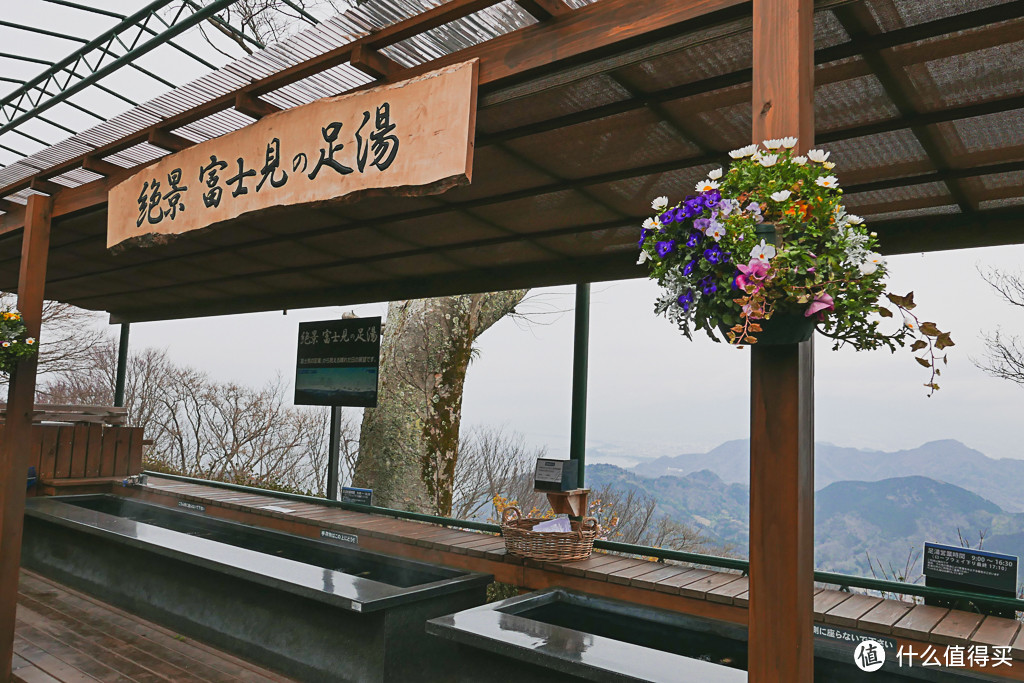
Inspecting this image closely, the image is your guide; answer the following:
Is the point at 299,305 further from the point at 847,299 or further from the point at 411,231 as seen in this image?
the point at 847,299

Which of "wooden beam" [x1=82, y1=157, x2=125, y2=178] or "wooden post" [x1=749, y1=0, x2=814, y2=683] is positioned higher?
"wooden beam" [x1=82, y1=157, x2=125, y2=178]

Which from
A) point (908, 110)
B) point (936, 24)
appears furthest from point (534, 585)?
point (936, 24)

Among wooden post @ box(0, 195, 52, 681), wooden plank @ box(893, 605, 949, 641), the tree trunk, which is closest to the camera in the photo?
wooden plank @ box(893, 605, 949, 641)

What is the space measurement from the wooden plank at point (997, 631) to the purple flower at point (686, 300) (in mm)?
2490

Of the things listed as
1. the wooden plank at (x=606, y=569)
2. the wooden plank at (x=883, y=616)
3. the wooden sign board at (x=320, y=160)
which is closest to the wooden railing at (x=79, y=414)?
the wooden sign board at (x=320, y=160)

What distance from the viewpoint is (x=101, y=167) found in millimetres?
3932

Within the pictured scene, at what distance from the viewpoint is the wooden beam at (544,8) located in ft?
7.18

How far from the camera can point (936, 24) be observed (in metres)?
2.18

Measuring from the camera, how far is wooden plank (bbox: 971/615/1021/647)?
9.69ft

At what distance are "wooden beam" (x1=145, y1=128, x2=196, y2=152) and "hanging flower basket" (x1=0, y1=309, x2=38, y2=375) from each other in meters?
1.37

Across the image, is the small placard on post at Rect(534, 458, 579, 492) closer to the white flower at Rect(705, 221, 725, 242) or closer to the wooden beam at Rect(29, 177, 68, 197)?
the white flower at Rect(705, 221, 725, 242)

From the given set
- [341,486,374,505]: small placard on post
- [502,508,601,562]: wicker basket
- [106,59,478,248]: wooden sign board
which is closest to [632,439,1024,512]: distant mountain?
[502,508,601,562]: wicker basket

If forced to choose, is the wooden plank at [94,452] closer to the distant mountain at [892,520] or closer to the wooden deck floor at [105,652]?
the wooden deck floor at [105,652]

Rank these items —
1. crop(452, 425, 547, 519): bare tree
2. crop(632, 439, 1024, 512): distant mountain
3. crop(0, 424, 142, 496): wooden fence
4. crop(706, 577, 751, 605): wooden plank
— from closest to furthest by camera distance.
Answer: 1. crop(706, 577, 751, 605): wooden plank
2. crop(632, 439, 1024, 512): distant mountain
3. crop(0, 424, 142, 496): wooden fence
4. crop(452, 425, 547, 519): bare tree
